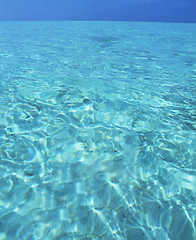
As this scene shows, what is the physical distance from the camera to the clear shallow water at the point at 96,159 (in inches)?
68.1

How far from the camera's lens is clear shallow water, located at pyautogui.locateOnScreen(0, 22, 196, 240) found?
173cm

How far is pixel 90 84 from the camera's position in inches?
184

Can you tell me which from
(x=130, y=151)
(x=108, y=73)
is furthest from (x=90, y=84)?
(x=130, y=151)

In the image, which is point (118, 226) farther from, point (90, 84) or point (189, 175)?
point (90, 84)

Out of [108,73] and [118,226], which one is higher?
[108,73]

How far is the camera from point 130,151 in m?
2.58

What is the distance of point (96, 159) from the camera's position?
2.44 m

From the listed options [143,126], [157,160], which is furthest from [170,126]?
[157,160]

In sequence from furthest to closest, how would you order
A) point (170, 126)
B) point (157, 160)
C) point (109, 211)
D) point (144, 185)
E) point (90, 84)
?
point (90, 84) → point (170, 126) → point (157, 160) → point (144, 185) → point (109, 211)

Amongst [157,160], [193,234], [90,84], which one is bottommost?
[193,234]

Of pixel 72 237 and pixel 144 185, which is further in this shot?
pixel 144 185

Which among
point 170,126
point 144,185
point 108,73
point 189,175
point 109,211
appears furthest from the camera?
point 108,73

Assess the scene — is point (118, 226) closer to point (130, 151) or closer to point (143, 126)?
point (130, 151)

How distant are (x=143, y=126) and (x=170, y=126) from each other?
475 mm
